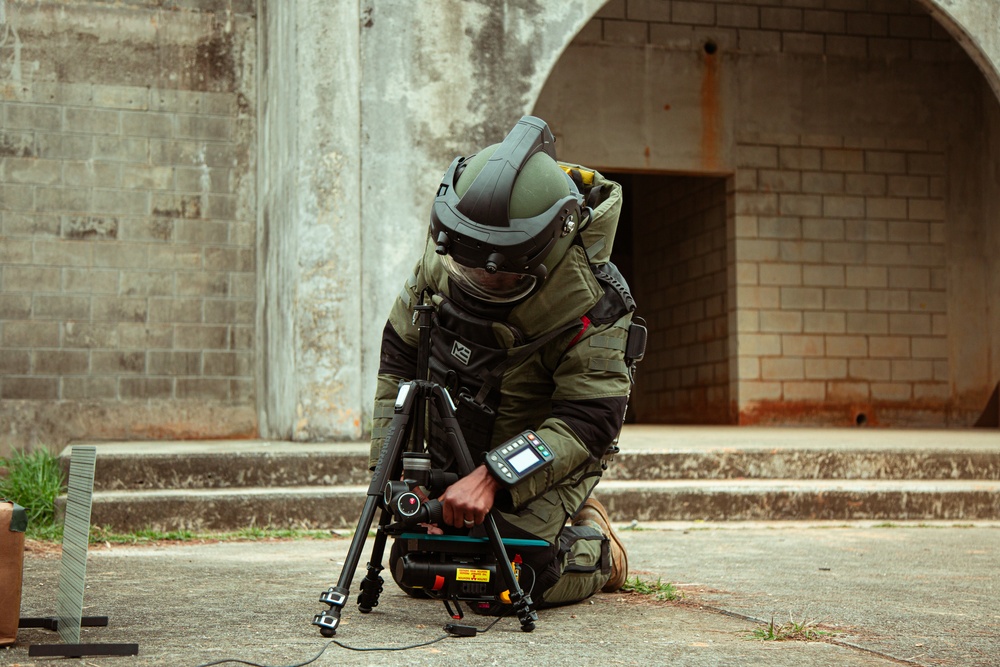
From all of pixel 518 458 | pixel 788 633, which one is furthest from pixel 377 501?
pixel 788 633

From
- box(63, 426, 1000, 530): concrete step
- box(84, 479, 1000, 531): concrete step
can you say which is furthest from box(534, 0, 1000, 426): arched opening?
box(84, 479, 1000, 531): concrete step

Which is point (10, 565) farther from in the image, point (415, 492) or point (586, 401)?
point (586, 401)

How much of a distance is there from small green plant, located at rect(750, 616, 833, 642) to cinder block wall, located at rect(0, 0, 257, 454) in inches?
228

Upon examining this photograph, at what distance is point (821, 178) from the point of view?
10914 millimetres

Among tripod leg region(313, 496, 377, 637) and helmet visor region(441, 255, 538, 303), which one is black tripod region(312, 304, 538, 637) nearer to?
tripod leg region(313, 496, 377, 637)

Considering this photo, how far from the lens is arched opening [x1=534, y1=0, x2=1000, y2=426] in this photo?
10578 millimetres

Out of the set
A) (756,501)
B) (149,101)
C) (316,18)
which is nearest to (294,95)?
(316,18)

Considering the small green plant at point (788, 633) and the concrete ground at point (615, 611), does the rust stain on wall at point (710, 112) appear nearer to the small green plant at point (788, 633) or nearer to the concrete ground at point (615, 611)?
the concrete ground at point (615, 611)

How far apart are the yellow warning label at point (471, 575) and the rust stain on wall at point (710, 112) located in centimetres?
855

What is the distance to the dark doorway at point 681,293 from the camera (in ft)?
36.4

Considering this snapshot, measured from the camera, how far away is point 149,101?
303 inches

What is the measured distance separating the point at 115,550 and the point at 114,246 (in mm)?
3671

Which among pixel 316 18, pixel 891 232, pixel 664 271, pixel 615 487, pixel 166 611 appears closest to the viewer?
pixel 166 611

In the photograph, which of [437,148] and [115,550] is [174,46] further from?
[115,550]
